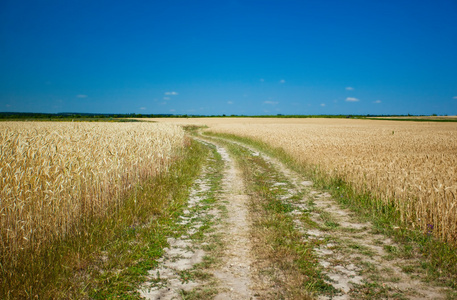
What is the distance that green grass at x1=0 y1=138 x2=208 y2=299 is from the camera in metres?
3.56

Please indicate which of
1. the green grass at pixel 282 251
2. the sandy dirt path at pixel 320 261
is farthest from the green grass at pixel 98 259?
the green grass at pixel 282 251

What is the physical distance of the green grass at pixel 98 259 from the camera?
3.56 m

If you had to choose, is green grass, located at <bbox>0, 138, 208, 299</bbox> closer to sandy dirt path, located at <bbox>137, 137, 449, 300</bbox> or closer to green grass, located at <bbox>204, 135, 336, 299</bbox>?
sandy dirt path, located at <bbox>137, 137, 449, 300</bbox>

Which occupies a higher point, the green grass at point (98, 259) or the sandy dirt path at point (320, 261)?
the green grass at point (98, 259)

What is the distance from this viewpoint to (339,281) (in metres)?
3.96

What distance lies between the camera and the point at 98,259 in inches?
175

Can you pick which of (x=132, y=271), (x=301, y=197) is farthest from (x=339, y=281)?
(x=301, y=197)

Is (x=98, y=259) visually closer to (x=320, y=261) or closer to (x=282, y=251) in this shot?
(x=282, y=251)

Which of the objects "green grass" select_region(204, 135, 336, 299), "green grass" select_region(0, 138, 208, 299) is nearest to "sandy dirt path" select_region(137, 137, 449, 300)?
"green grass" select_region(204, 135, 336, 299)

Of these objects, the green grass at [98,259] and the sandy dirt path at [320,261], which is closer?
the green grass at [98,259]

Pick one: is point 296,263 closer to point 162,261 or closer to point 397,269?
point 397,269

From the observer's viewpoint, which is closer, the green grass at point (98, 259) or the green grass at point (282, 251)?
the green grass at point (98, 259)

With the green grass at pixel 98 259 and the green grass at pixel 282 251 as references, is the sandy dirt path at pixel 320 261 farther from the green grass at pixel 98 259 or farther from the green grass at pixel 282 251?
the green grass at pixel 98 259

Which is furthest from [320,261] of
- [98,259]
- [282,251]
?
[98,259]
